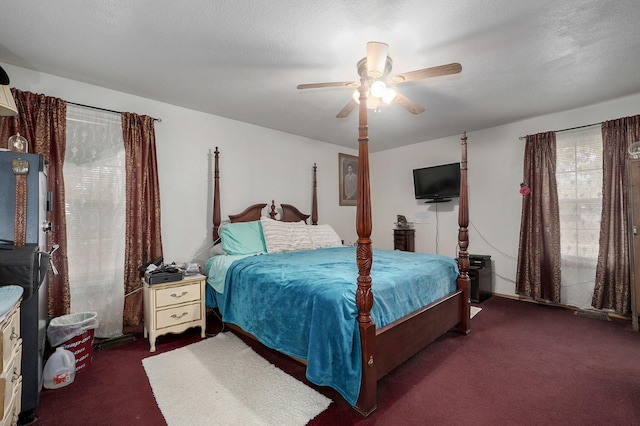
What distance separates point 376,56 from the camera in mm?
1844

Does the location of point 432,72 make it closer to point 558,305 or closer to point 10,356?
point 10,356

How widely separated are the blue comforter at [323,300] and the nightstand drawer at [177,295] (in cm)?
25

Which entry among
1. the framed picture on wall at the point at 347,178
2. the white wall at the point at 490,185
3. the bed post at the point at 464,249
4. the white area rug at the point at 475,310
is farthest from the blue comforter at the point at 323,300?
the framed picture on wall at the point at 347,178

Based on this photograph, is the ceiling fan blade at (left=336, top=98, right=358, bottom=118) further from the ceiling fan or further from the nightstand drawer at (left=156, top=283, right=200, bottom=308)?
the nightstand drawer at (left=156, top=283, right=200, bottom=308)

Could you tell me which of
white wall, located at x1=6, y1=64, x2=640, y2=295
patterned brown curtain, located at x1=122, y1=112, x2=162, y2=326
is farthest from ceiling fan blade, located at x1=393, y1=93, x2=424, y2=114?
patterned brown curtain, located at x1=122, y1=112, x2=162, y2=326

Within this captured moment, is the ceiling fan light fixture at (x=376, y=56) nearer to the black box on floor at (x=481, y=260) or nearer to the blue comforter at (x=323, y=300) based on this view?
the blue comforter at (x=323, y=300)

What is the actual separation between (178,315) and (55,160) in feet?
5.86

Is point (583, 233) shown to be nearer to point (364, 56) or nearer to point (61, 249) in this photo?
point (364, 56)

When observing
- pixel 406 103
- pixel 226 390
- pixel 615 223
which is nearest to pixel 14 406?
pixel 226 390

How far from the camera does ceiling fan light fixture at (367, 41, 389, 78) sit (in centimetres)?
178

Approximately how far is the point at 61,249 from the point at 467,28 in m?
3.76

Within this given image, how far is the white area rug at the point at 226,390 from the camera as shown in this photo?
5.31ft

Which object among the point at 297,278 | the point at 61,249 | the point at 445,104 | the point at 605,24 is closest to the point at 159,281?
the point at 61,249

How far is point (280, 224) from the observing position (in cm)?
361
